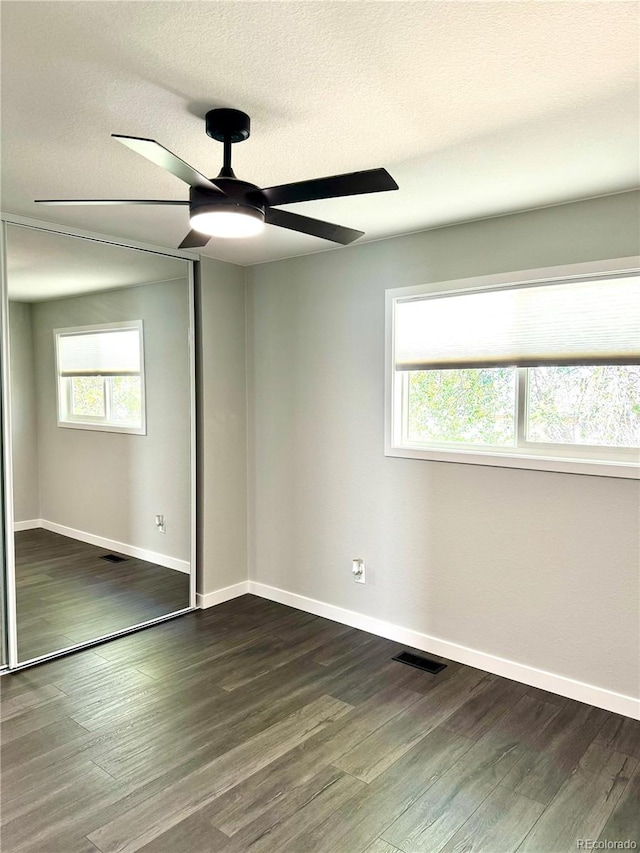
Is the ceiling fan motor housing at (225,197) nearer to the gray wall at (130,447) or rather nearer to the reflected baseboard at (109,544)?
the gray wall at (130,447)

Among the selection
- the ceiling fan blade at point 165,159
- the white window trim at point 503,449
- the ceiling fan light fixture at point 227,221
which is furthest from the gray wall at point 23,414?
the white window trim at point 503,449

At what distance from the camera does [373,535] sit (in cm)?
376

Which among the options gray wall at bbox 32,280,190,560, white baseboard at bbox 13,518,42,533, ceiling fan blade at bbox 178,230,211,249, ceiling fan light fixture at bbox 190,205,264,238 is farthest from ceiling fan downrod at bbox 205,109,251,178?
white baseboard at bbox 13,518,42,533

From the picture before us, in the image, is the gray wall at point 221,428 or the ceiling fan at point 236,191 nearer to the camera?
the ceiling fan at point 236,191

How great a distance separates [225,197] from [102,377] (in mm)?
2024

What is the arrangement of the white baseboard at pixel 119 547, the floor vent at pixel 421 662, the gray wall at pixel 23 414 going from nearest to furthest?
the gray wall at pixel 23 414 < the floor vent at pixel 421 662 < the white baseboard at pixel 119 547

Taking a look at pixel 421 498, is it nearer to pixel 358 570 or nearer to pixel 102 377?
pixel 358 570

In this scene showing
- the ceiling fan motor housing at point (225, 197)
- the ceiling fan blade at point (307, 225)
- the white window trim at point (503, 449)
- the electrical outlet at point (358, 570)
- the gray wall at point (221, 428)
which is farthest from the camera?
the gray wall at point (221, 428)

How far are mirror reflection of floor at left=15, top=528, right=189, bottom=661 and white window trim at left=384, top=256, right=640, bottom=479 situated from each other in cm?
181

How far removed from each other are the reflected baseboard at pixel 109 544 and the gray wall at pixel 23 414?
0.05m

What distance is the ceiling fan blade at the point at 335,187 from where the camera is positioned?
68.1 inches

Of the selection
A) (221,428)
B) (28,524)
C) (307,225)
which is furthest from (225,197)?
(221,428)

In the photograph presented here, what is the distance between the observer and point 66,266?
3408 mm

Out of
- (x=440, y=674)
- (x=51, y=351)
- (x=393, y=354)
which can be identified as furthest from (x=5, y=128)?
(x=440, y=674)
